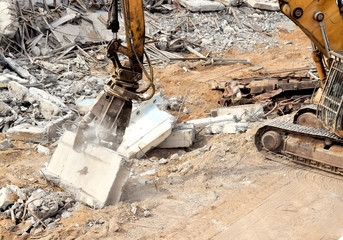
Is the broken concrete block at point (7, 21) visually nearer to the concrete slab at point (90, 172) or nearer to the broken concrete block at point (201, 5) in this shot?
the concrete slab at point (90, 172)

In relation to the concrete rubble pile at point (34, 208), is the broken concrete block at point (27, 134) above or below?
below

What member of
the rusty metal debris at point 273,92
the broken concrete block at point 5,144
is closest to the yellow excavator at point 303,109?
the rusty metal debris at point 273,92

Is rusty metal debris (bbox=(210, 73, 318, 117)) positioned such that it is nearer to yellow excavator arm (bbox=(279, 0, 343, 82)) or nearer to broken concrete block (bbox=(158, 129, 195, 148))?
broken concrete block (bbox=(158, 129, 195, 148))

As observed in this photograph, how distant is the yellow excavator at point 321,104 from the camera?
21.7 ft

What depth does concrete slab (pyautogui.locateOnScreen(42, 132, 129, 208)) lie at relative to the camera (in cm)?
583

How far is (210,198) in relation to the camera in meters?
6.18

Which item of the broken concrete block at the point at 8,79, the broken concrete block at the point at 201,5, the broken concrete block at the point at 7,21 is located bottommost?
the broken concrete block at the point at 8,79

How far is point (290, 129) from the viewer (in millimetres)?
7320

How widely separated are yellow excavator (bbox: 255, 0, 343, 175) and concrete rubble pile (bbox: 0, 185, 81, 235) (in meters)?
3.62

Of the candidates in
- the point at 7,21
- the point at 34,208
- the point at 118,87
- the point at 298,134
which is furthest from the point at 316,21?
the point at 7,21

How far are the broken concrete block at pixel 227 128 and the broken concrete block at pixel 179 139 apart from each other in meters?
0.56

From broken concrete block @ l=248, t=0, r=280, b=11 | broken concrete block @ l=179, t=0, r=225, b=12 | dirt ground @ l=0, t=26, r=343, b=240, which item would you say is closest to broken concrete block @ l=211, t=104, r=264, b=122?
dirt ground @ l=0, t=26, r=343, b=240

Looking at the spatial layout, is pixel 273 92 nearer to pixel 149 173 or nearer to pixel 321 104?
pixel 321 104

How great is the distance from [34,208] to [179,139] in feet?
11.8
